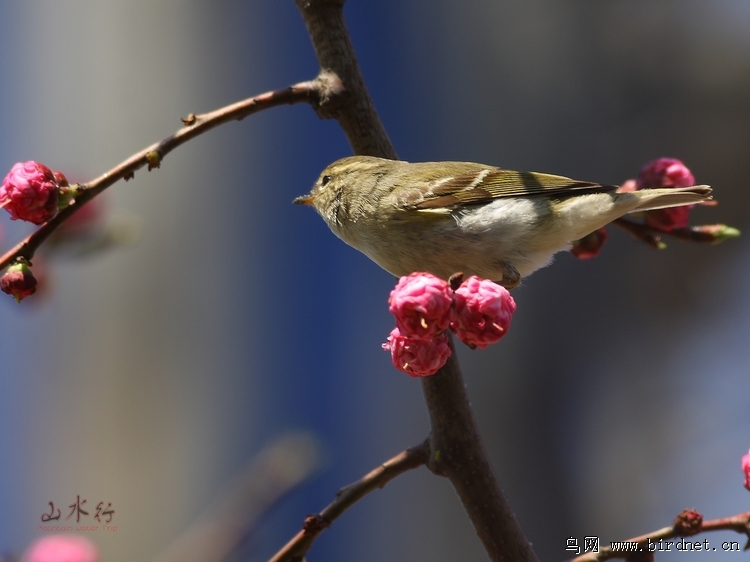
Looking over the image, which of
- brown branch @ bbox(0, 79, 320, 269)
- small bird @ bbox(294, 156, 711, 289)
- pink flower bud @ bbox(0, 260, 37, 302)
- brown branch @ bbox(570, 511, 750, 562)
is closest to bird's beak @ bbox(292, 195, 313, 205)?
small bird @ bbox(294, 156, 711, 289)

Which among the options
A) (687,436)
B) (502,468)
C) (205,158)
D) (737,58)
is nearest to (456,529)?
(502,468)

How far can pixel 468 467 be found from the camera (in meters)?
1.27

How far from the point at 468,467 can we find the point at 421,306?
1.39 feet

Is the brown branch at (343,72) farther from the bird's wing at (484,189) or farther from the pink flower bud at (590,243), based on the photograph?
the pink flower bud at (590,243)

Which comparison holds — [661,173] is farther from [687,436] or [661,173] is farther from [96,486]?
[96,486]

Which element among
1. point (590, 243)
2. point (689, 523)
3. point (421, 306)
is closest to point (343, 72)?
point (421, 306)

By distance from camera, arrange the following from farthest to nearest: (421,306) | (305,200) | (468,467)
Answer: (305,200) → (468,467) → (421,306)

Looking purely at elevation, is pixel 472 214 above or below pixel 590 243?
above

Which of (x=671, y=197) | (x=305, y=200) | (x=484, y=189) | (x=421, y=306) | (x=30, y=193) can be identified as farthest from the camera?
(x=305, y=200)

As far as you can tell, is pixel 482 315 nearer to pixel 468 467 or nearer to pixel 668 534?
pixel 468 467

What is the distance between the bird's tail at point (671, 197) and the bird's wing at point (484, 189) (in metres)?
0.08

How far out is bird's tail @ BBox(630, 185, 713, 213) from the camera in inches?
61.1

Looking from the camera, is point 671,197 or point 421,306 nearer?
point 421,306

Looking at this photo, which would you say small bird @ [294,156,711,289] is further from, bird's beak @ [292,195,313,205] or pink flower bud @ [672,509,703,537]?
pink flower bud @ [672,509,703,537]
